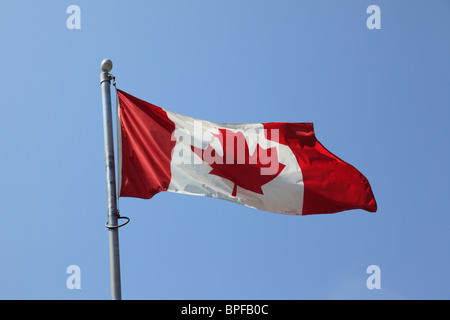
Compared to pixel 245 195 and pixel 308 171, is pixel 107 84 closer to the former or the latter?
Answer: pixel 245 195

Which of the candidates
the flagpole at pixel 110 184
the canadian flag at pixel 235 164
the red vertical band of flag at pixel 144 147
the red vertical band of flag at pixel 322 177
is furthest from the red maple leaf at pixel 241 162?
the flagpole at pixel 110 184

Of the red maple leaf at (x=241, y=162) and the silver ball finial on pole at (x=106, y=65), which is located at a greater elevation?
the silver ball finial on pole at (x=106, y=65)

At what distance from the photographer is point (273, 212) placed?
41.9 ft

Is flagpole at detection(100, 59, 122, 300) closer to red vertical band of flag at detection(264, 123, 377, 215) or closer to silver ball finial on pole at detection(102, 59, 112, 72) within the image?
silver ball finial on pole at detection(102, 59, 112, 72)

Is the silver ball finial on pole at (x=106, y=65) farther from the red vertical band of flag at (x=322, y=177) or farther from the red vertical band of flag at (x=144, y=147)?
the red vertical band of flag at (x=322, y=177)

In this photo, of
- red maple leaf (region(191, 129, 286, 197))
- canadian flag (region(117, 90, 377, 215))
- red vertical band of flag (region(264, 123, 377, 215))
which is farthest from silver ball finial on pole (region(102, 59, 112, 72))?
red vertical band of flag (region(264, 123, 377, 215))

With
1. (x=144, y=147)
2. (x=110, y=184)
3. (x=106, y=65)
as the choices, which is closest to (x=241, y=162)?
(x=144, y=147)

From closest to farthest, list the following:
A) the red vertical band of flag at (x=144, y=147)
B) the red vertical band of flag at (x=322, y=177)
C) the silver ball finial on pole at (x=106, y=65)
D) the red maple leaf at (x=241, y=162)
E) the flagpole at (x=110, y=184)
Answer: the flagpole at (x=110, y=184), the silver ball finial on pole at (x=106, y=65), the red vertical band of flag at (x=144, y=147), the red maple leaf at (x=241, y=162), the red vertical band of flag at (x=322, y=177)

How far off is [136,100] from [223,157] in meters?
2.41

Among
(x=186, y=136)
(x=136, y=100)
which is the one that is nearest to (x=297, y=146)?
(x=186, y=136)

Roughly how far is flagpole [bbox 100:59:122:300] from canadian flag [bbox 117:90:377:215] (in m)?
0.92

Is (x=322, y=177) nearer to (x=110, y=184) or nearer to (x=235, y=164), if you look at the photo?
(x=235, y=164)

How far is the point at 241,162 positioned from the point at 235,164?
0.19 m

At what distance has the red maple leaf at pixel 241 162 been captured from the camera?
1253 cm
